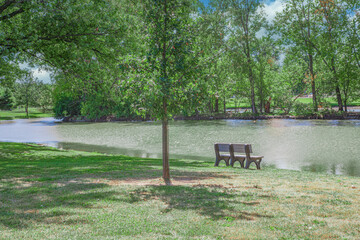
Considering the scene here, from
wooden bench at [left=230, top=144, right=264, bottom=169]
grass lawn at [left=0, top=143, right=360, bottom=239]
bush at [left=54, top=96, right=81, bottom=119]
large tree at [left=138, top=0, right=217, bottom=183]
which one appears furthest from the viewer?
bush at [left=54, top=96, right=81, bottom=119]

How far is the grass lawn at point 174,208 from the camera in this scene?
5402mm

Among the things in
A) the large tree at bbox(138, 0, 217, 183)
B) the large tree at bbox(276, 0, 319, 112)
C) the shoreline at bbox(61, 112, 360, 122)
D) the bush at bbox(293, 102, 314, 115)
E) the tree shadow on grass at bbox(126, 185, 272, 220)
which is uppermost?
the large tree at bbox(276, 0, 319, 112)

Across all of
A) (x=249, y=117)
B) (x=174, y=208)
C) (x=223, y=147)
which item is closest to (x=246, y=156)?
(x=223, y=147)

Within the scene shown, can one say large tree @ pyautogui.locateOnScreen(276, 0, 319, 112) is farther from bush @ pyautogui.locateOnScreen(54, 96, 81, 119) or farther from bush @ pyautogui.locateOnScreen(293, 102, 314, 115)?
bush @ pyautogui.locateOnScreen(54, 96, 81, 119)

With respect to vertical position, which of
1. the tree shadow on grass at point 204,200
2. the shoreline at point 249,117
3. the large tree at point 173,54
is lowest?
the shoreline at point 249,117

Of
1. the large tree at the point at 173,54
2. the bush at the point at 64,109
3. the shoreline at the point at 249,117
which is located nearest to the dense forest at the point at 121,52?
the large tree at the point at 173,54

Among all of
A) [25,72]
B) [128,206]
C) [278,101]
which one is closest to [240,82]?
[278,101]

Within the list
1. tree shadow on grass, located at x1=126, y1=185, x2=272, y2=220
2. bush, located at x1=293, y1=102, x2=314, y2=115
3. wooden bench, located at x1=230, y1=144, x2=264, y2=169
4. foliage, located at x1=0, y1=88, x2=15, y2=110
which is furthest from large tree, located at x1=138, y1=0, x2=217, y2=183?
foliage, located at x1=0, y1=88, x2=15, y2=110

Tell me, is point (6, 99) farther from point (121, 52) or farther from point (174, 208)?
point (174, 208)

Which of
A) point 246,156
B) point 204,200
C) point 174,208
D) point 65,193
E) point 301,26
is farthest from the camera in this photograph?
point 301,26

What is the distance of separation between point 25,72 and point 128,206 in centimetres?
1784

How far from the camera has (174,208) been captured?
6750mm

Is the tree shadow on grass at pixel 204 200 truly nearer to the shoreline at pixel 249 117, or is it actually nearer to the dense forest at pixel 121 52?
the dense forest at pixel 121 52

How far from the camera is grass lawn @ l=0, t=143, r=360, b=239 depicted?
213 inches
